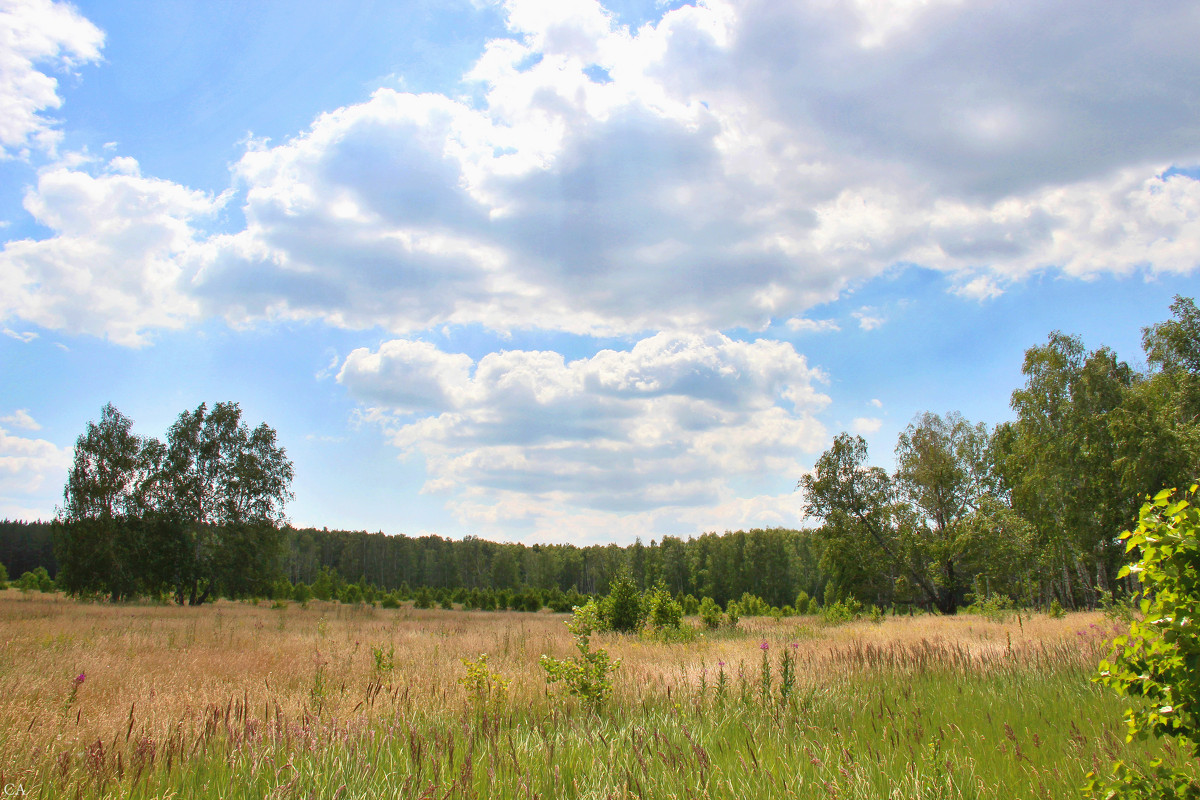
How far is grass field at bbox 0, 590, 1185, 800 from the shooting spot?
3.37 meters

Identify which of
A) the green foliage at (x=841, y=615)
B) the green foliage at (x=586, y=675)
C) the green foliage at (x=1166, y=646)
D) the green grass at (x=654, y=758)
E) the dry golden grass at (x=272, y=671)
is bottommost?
the green foliage at (x=841, y=615)

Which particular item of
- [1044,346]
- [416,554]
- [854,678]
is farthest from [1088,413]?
[416,554]

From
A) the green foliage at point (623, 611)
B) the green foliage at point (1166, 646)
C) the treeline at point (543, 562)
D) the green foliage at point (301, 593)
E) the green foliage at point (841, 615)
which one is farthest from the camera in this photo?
the treeline at point (543, 562)

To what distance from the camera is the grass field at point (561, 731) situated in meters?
3.37

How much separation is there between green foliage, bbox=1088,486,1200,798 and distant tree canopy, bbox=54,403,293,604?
39815mm

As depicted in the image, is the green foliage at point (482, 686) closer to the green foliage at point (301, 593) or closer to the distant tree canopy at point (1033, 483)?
the distant tree canopy at point (1033, 483)

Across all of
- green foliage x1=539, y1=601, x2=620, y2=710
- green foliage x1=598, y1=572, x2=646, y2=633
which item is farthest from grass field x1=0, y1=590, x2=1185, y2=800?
green foliage x1=598, y1=572, x2=646, y2=633

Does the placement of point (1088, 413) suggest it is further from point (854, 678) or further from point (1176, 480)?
point (854, 678)

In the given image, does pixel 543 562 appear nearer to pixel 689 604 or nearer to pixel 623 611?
pixel 689 604

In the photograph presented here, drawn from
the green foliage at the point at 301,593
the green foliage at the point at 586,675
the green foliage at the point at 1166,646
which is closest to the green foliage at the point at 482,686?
the green foliage at the point at 586,675

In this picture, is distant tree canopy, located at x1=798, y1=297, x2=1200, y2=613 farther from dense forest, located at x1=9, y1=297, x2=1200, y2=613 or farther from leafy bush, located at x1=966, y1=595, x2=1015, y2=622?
leafy bush, located at x1=966, y1=595, x2=1015, y2=622

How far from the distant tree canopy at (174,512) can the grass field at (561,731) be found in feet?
83.2

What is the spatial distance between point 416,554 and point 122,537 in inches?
3134

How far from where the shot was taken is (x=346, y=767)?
12.1 ft
